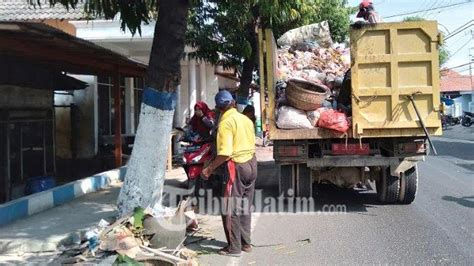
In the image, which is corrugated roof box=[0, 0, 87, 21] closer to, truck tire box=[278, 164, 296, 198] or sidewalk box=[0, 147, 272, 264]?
sidewalk box=[0, 147, 272, 264]

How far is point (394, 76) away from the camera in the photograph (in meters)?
7.90

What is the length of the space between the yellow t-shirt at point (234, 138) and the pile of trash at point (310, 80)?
6.59 ft

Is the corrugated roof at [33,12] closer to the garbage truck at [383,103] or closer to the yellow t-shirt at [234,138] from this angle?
the garbage truck at [383,103]

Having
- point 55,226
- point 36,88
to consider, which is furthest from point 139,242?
point 36,88

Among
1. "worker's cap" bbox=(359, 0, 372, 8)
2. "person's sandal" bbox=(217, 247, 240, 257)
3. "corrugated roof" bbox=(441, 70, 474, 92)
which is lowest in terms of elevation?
"person's sandal" bbox=(217, 247, 240, 257)

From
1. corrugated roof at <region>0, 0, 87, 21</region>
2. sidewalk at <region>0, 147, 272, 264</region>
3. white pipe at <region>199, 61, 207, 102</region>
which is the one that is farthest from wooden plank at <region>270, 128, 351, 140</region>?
white pipe at <region>199, 61, 207, 102</region>

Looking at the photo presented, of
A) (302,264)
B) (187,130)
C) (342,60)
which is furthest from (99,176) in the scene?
(302,264)

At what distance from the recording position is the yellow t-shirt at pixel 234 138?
5977 millimetres

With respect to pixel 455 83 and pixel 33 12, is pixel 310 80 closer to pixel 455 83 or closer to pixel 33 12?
pixel 33 12

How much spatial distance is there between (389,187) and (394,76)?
1855mm

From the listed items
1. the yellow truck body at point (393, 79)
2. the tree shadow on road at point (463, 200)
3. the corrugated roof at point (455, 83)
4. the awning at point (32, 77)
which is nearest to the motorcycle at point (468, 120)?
the corrugated roof at point (455, 83)

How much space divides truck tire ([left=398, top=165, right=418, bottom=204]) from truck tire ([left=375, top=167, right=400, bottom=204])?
3.0 inches

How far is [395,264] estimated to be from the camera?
5.54 metres

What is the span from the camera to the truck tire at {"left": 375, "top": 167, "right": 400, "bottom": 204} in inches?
338
